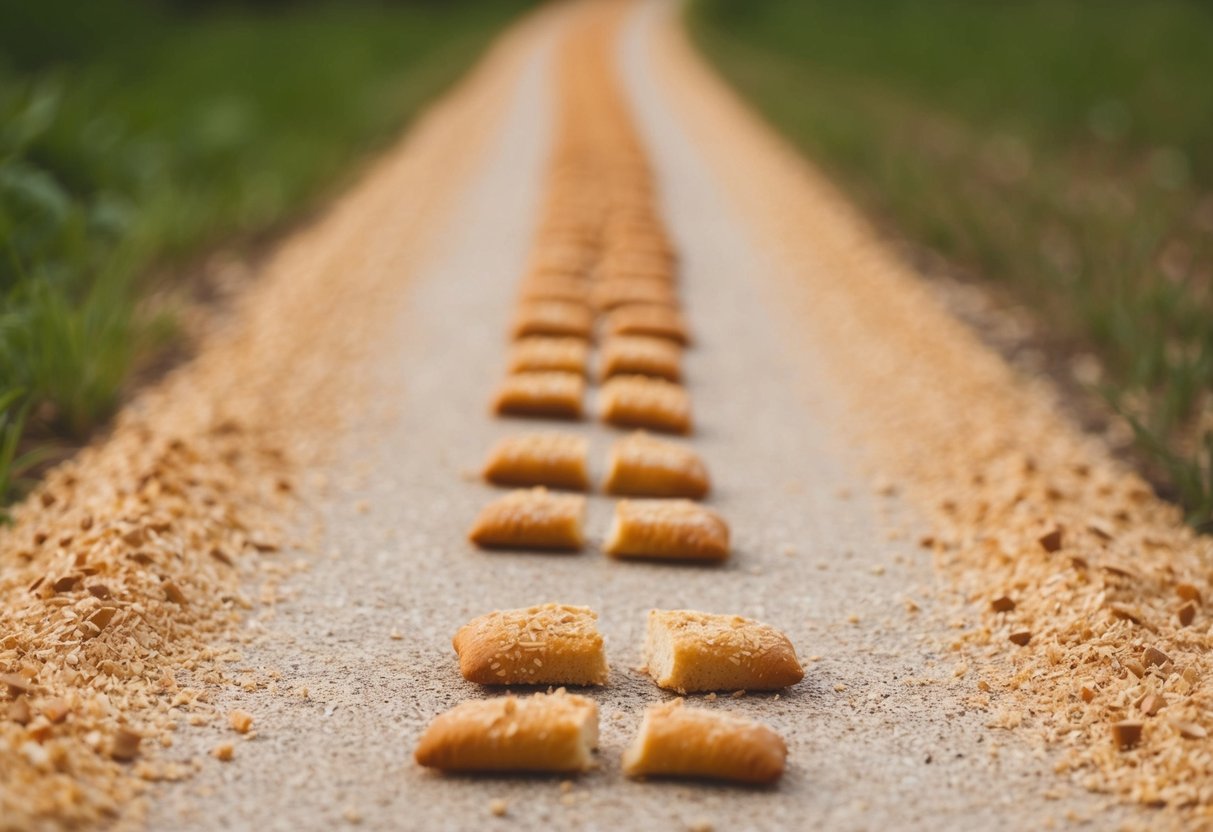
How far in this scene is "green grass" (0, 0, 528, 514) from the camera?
4.20 metres

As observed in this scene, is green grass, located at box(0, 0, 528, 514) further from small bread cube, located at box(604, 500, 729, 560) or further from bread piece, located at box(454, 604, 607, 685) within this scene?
small bread cube, located at box(604, 500, 729, 560)

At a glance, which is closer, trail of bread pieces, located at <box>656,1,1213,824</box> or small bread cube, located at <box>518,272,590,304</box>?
trail of bread pieces, located at <box>656,1,1213,824</box>

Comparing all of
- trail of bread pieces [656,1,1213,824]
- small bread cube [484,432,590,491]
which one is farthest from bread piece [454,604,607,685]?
small bread cube [484,432,590,491]

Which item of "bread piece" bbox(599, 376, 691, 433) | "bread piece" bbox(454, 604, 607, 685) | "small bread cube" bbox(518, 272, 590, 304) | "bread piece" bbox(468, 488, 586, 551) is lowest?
"bread piece" bbox(454, 604, 607, 685)

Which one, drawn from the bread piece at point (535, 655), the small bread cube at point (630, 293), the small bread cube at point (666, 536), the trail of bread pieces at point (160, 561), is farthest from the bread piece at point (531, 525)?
the small bread cube at point (630, 293)

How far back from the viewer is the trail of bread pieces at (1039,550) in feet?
8.19

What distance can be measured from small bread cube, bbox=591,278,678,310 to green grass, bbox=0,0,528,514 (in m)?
2.04

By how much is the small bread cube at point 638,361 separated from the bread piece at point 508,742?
2.56 meters

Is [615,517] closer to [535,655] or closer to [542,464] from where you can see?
[542,464]

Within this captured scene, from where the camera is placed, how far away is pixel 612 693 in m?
2.76

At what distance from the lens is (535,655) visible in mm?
2736

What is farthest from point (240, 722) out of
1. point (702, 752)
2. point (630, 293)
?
point (630, 293)

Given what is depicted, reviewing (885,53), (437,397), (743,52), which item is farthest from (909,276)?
(743,52)

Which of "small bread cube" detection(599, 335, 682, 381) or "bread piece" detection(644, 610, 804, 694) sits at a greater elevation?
"small bread cube" detection(599, 335, 682, 381)
